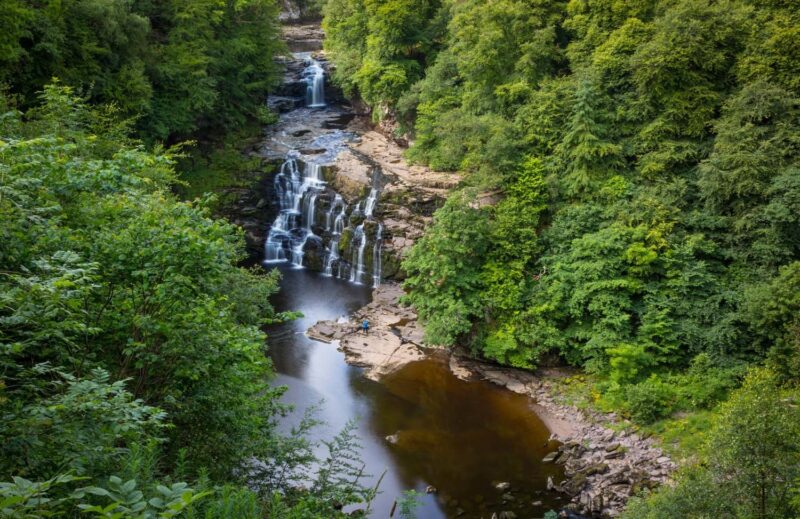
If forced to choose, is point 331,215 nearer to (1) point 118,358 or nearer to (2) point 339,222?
(2) point 339,222

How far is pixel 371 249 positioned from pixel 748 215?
676 inches

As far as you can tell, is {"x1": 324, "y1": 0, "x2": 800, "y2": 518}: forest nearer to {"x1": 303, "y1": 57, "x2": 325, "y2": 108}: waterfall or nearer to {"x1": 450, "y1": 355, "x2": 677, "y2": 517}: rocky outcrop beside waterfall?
{"x1": 450, "y1": 355, "x2": 677, "y2": 517}: rocky outcrop beside waterfall

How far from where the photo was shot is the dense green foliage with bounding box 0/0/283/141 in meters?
22.0

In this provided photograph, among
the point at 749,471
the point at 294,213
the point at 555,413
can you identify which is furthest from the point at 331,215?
the point at 749,471

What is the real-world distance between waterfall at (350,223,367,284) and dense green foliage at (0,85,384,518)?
18.3 meters

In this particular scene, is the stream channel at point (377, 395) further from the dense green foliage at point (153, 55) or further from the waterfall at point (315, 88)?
the waterfall at point (315, 88)

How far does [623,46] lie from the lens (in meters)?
23.3

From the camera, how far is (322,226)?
31484mm

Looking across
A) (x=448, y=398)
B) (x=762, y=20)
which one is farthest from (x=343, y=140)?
(x=762, y=20)

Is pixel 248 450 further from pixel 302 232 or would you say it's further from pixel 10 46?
pixel 302 232

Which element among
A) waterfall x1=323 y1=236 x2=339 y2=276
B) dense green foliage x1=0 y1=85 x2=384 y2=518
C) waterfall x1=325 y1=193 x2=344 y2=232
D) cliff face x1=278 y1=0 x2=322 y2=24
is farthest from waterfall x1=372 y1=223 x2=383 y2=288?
cliff face x1=278 y1=0 x2=322 y2=24

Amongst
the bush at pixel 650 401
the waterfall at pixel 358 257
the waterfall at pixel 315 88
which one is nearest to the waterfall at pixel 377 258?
the waterfall at pixel 358 257

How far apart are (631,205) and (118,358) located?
18890mm

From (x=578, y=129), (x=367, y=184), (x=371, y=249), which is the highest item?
(x=578, y=129)
